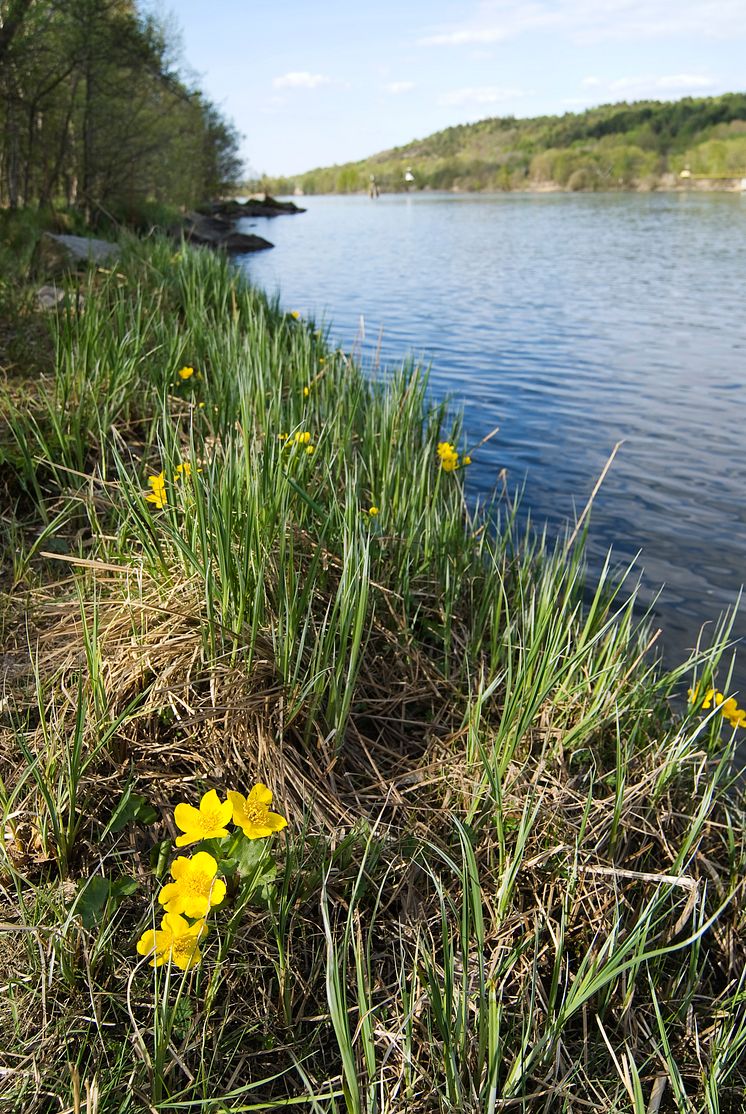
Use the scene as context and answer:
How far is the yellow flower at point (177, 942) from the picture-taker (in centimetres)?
143

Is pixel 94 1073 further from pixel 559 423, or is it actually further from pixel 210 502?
pixel 559 423

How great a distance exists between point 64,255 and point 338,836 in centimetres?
818

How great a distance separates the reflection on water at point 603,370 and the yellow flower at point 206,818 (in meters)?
3.14

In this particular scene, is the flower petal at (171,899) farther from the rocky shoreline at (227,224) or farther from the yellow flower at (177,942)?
the rocky shoreline at (227,224)

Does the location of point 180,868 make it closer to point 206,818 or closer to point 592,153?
point 206,818

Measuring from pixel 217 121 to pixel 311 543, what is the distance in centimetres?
5329

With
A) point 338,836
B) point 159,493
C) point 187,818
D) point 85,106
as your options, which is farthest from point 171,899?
point 85,106

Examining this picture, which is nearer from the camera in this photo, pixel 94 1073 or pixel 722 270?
pixel 94 1073

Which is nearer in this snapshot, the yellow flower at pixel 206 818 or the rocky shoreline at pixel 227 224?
the yellow flower at pixel 206 818

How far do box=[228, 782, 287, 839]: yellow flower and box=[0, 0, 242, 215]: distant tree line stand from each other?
11619 mm

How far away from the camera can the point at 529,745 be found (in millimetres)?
2258

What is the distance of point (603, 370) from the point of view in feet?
34.2

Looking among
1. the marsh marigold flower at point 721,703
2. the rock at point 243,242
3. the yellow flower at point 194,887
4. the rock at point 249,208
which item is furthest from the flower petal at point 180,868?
the rock at point 249,208

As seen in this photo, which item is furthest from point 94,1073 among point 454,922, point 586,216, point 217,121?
point 217,121
